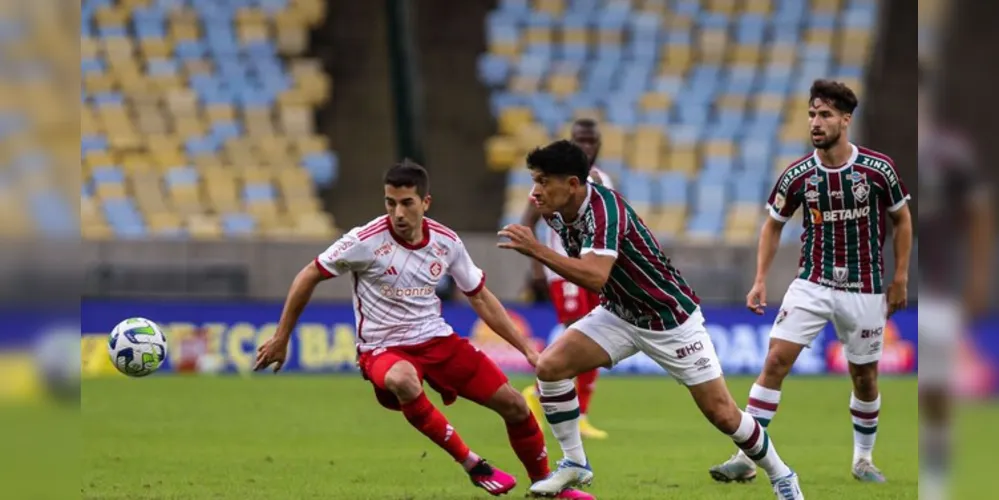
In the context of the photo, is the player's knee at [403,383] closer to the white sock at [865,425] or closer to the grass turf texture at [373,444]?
the grass turf texture at [373,444]

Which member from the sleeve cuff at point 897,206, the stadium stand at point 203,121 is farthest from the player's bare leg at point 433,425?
the stadium stand at point 203,121

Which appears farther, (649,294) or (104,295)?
(104,295)

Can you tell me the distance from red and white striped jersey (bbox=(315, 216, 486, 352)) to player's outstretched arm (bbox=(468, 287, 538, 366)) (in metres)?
0.06

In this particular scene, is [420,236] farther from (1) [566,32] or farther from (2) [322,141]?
(1) [566,32]

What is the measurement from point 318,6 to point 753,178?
868cm

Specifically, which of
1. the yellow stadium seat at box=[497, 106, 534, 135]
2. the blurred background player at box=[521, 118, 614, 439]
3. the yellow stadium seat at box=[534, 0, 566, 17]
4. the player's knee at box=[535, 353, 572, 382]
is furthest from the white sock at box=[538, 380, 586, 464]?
the yellow stadium seat at box=[534, 0, 566, 17]

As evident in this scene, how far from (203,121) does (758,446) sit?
19585mm

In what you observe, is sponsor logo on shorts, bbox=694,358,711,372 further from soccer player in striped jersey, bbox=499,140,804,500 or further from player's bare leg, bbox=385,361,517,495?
player's bare leg, bbox=385,361,517,495

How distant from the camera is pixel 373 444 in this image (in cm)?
1070

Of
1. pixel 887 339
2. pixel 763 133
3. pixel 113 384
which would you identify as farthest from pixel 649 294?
pixel 763 133

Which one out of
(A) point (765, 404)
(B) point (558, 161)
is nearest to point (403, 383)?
(B) point (558, 161)

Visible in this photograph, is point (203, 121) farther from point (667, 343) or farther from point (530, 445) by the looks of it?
point (667, 343)

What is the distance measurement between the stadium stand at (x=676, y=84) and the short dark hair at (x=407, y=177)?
51.3ft

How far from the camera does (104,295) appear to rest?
19.9m
